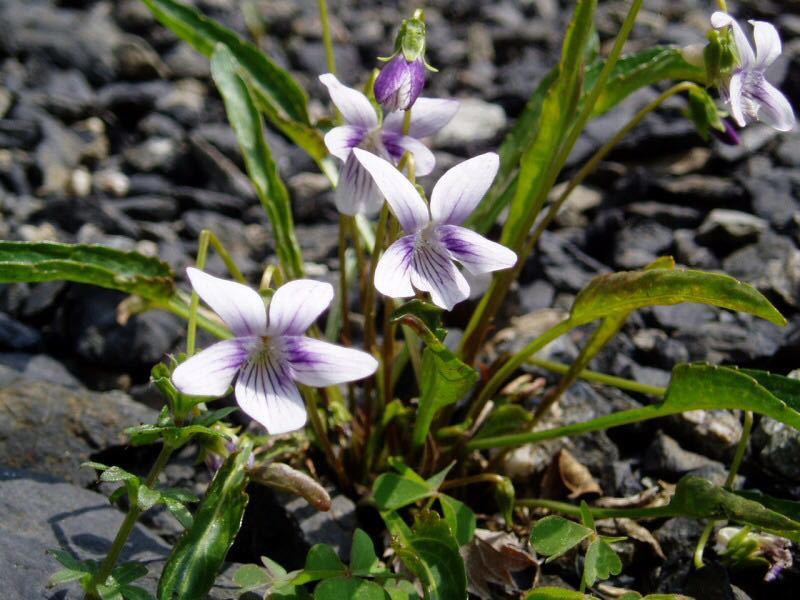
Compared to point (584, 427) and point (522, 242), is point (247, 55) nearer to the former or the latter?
point (522, 242)

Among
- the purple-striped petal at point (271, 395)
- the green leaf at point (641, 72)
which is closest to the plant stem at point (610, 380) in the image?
the green leaf at point (641, 72)

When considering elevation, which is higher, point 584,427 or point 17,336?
point 584,427

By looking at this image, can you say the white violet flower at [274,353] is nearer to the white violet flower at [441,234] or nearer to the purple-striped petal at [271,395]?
the purple-striped petal at [271,395]

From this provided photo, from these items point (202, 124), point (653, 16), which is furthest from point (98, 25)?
point (653, 16)

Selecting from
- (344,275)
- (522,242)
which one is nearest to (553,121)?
(522,242)

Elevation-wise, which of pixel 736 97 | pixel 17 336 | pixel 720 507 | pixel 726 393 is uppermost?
pixel 736 97

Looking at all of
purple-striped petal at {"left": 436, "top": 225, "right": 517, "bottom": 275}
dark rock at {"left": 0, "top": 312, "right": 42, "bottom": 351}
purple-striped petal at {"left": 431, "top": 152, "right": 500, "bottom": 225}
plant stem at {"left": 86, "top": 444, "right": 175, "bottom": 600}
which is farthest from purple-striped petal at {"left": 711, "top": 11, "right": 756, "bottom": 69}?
dark rock at {"left": 0, "top": 312, "right": 42, "bottom": 351}
